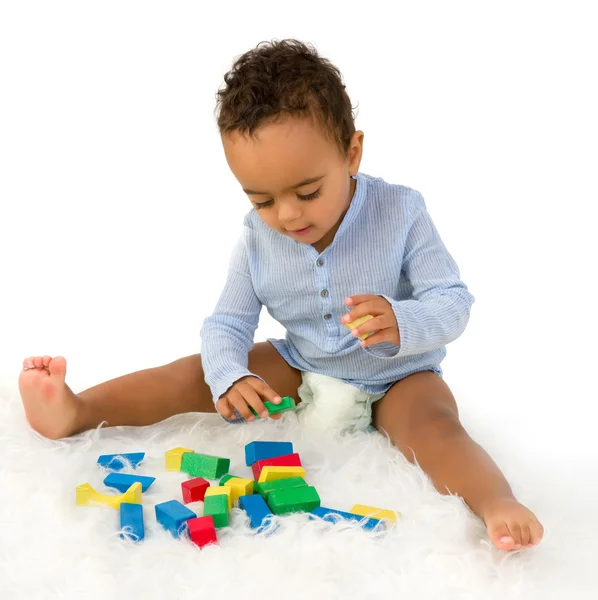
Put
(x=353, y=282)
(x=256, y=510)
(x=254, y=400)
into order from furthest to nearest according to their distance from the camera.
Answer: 1. (x=353, y=282)
2. (x=254, y=400)
3. (x=256, y=510)

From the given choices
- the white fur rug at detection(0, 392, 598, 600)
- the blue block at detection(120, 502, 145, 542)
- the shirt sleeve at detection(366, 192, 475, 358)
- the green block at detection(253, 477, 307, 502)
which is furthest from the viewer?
the shirt sleeve at detection(366, 192, 475, 358)

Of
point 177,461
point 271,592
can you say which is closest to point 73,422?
point 177,461

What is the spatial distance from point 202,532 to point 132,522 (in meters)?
0.11

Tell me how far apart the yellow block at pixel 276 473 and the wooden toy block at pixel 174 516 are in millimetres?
142

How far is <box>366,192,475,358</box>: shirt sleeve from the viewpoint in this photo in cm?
136

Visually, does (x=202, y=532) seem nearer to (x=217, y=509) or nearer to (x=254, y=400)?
(x=217, y=509)

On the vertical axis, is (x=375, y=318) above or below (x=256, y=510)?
above

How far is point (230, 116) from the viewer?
1312mm

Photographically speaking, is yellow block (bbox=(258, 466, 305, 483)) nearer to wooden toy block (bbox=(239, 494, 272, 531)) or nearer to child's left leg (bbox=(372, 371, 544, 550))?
wooden toy block (bbox=(239, 494, 272, 531))

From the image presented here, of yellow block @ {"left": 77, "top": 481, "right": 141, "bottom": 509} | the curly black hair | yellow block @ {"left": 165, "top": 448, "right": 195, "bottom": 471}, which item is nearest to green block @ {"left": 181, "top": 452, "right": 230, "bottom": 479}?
yellow block @ {"left": 165, "top": 448, "right": 195, "bottom": 471}

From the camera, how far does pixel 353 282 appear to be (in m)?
1.52

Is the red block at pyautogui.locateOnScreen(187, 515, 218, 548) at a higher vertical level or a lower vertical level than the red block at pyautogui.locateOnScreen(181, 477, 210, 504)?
higher

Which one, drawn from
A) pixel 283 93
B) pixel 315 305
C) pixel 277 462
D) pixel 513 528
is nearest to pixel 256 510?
pixel 277 462

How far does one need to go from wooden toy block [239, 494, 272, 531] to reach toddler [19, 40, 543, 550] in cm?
19
